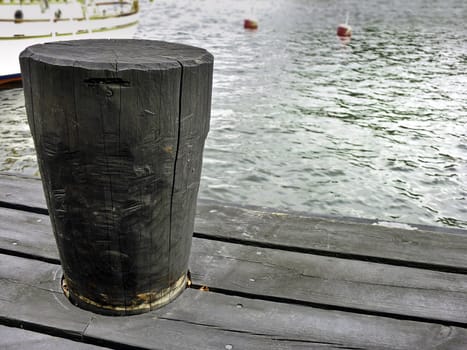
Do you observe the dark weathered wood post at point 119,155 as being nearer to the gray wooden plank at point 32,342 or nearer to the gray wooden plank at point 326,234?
the gray wooden plank at point 32,342

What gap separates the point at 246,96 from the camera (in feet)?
36.1

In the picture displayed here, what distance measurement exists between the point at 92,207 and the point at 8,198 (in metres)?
1.31

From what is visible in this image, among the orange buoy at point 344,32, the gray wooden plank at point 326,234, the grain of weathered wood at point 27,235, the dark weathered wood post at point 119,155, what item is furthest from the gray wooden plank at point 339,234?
the orange buoy at point 344,32

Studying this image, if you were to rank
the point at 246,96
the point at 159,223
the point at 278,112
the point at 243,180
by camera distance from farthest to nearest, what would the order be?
the point at 246,96, the point at 278,112, the point at 243,180, the point at 159,223

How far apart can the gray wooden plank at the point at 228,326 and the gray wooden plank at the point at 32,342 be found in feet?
0.13

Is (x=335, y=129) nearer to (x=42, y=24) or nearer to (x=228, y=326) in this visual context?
(x=228, y=326)

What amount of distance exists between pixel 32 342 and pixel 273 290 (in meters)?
0.96

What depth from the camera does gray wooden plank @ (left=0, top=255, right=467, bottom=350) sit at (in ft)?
5.43

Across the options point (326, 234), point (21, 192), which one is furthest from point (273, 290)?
point (21, 192)

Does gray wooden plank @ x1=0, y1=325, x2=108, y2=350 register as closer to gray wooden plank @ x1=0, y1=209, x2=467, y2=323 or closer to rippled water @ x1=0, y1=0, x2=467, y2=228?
gray wooden plank @ x1=0, y1=209, x2=467, y2=323

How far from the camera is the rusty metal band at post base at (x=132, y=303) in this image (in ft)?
5.85

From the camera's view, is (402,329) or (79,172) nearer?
(79,172)

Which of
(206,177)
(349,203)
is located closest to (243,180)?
(206,177)

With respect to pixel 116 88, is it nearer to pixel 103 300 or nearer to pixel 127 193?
pixel 127 193
